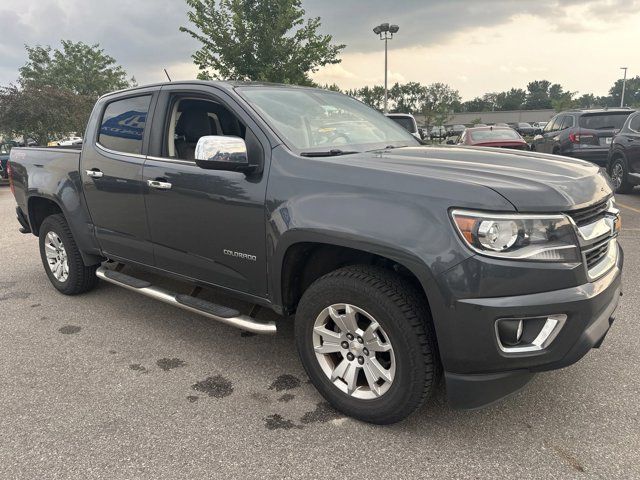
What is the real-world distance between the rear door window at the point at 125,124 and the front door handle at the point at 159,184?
368mm

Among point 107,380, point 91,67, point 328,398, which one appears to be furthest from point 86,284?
point 91,67

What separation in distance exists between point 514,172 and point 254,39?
17.7 meters

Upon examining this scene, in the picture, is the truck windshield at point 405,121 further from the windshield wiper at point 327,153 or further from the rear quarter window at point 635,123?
the windshield wiper at point 327,153

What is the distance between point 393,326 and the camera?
7.75ft

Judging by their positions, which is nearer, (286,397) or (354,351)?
(354,351)

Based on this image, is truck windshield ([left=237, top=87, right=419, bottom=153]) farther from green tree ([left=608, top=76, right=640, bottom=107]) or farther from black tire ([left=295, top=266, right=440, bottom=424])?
green tree ([left=608, top=76, right=640, bottom=107])

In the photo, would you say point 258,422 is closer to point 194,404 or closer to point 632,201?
point 194,404

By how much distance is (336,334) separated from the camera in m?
2.66

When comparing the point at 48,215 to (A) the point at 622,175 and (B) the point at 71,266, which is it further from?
(A) the point at 622,175

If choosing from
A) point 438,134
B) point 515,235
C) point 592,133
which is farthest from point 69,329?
point 438,134

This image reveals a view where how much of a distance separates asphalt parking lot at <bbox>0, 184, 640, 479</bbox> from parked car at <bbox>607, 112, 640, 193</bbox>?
241 inches

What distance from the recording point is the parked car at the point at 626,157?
8781 mm

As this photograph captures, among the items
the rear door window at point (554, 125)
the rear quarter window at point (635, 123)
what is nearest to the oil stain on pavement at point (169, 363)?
the rear quarter window at point (635, 123)

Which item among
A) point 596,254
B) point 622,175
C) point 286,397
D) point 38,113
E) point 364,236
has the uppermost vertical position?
point 38,113
